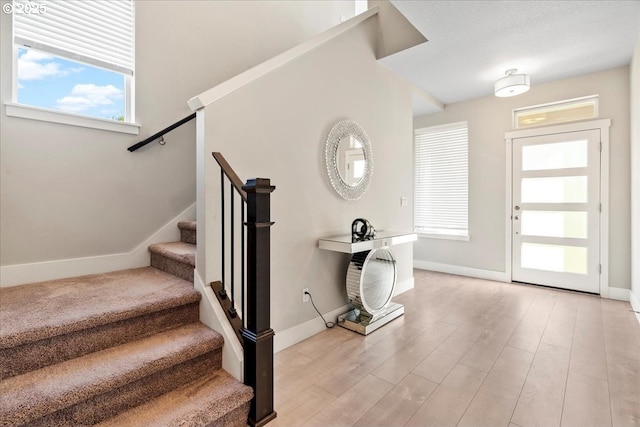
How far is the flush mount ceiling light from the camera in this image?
3533mm

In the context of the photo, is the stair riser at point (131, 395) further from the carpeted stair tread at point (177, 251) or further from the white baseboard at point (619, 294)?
the white baseboard at point (619, 294)

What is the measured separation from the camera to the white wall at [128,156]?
83.1 inches

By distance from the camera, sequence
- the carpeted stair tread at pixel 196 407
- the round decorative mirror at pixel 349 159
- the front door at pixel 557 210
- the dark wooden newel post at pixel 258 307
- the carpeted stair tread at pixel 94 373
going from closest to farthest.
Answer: the carpeted stair tread at pixel 94 373, the carpeted stair tread at pixel 196 407, the dark wooden newel post at pixel 258 307, the round decorative mirror at pixel 349 159, the front door at pixel 557 210

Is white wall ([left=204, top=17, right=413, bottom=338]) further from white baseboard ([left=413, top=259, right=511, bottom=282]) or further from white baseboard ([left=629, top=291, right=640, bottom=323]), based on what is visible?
white baseboard ([left=629, top=291, right=640, bottom=323])

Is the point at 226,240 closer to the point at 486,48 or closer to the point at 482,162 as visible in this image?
the point at 486,48

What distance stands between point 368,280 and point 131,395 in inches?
79.9

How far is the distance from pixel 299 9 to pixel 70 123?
10.4 feet

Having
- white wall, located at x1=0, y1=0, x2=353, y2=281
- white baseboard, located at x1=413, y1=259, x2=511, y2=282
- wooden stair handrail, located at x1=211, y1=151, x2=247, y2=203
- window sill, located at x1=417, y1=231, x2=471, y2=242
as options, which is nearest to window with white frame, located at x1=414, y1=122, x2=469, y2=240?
window sill, located at x1=417, y1=231, x2=471, y2=242

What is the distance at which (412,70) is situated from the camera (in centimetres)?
376

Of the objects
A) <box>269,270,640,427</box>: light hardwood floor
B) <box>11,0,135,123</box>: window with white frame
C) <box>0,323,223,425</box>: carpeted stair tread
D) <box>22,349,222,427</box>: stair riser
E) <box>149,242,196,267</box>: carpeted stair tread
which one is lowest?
<box>269,270,640,427</box>: light hardwood floor

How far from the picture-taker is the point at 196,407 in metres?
1.48

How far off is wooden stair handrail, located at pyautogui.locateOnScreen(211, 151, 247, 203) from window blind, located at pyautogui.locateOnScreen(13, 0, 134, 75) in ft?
4.78

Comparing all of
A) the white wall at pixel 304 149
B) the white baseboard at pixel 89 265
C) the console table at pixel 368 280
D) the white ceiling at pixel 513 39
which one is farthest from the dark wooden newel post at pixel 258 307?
the white ceiling at pixel 513 39

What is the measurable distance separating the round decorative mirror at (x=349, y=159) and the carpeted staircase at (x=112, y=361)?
1664mm
